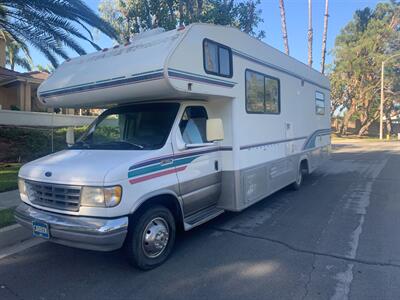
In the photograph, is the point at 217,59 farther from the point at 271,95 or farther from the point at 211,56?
the point at 271,95

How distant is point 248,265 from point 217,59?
9.91 feet

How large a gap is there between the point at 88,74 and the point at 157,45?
1241 mm

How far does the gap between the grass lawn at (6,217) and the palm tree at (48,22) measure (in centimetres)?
609

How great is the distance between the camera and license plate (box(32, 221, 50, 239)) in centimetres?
402

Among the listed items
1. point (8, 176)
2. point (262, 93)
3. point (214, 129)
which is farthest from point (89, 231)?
point (8, 176)

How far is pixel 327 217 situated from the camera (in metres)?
6.48

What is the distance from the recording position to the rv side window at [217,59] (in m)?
5.04

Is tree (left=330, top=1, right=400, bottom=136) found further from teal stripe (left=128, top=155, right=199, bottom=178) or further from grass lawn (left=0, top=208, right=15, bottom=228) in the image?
grass lawn (left=0, top=208, right=15, bottom=228)

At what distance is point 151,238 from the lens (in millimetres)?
4348

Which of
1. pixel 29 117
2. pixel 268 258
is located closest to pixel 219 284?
pixel 268 258

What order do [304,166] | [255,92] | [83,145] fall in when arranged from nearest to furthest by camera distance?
[83,145] < [255,92] < [304,166]

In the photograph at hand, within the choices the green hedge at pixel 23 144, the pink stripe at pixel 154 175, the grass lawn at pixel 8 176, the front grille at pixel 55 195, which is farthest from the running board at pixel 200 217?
the green hedge at pixel 23 144

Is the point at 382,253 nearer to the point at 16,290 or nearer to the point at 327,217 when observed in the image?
the point at 327,217

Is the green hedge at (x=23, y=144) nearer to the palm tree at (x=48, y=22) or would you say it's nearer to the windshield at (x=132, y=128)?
the palm tree at (x=48, y=22)
